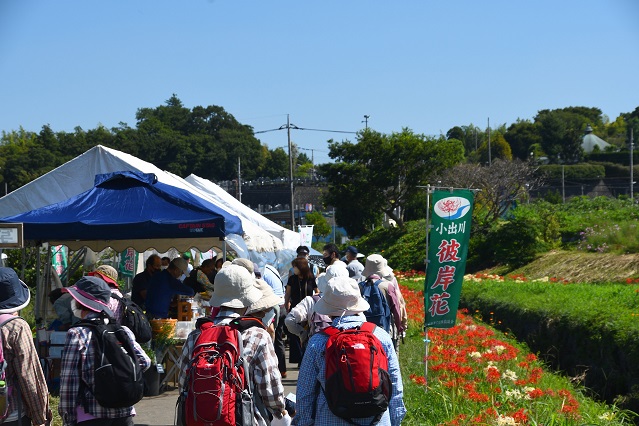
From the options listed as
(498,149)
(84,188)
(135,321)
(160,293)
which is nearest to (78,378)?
(135,321)

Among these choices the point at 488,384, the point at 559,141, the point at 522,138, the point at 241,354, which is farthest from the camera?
the point at 522,138

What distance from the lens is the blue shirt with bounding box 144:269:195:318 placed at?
10.7 m

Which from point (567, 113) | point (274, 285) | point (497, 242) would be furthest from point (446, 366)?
point (567, 113)

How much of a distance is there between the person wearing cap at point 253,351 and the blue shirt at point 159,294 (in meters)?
6.02

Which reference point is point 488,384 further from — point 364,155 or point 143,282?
point 364,155

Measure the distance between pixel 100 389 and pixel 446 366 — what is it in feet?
15.4

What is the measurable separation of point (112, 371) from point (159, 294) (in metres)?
5.78

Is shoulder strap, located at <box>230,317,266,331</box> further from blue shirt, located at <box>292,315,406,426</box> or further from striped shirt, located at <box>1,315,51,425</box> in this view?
striped shirt, located at <box>1,315,51,425</box>

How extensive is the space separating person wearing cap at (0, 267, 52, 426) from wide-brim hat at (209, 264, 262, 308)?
117cm

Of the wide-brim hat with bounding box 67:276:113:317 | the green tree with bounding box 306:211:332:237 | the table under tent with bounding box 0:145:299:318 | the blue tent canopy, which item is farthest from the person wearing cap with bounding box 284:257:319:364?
the green tree with bounding box 306:211:332:237

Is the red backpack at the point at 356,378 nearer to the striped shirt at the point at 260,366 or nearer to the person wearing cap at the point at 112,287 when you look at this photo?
the striped shirt at the point at 260,366

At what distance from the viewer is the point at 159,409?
29.9 ft

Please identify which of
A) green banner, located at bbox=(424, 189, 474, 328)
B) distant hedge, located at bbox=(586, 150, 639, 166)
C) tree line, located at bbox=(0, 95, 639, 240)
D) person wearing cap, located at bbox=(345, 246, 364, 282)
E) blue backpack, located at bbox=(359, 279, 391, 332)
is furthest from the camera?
distant hedge, located at bbox=(586, 150, 639, 166)

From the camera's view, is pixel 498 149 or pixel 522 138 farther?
pixel 522 138
